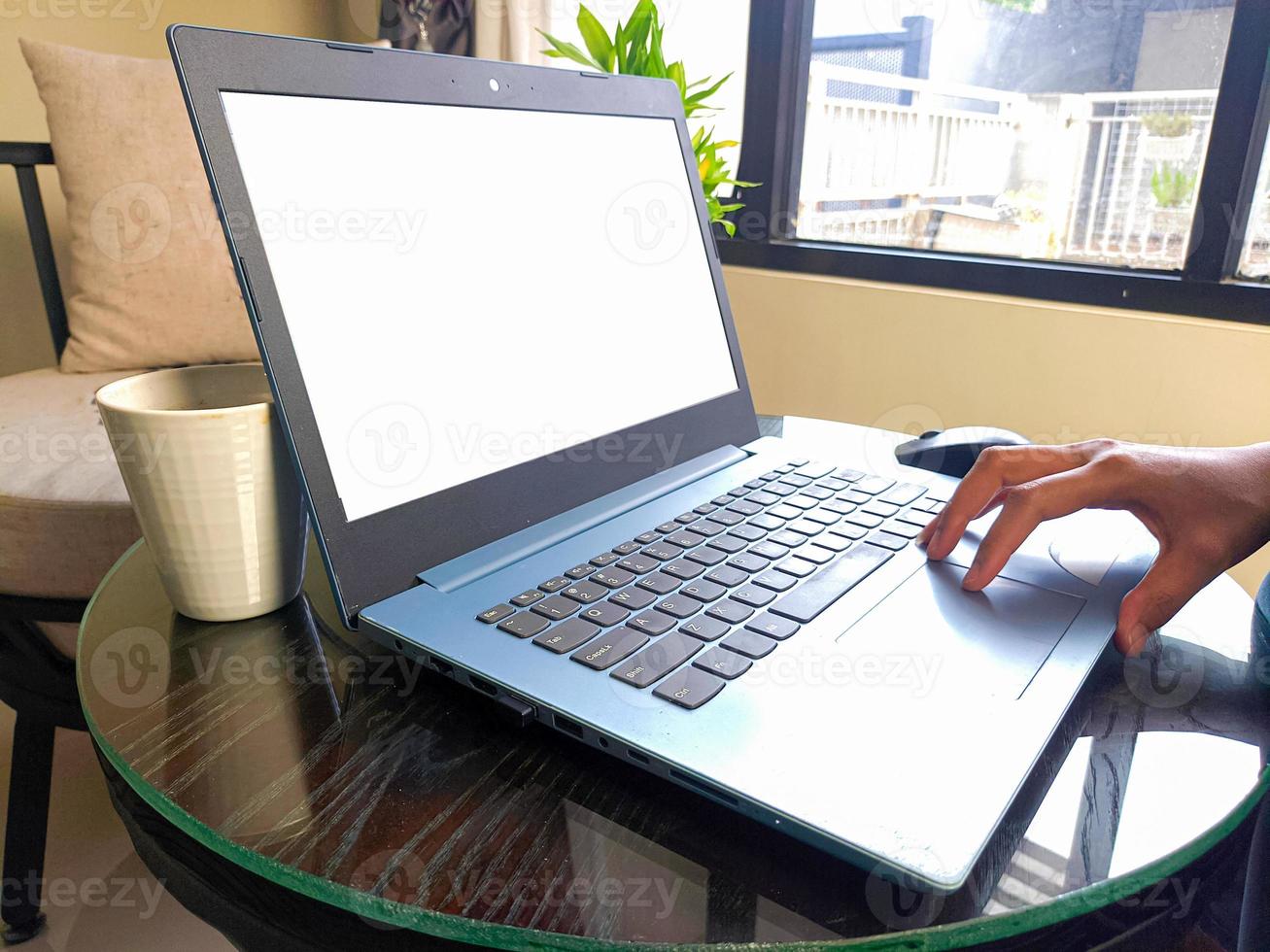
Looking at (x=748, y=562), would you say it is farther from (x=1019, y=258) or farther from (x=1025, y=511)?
(x=1019, y=258)

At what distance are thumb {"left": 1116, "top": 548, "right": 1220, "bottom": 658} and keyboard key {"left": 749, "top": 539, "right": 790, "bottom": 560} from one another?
199 millimetres

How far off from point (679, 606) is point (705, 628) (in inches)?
1.1

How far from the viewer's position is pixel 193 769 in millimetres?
406

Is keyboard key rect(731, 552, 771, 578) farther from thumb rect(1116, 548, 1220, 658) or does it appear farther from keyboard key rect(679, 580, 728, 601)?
thumb rect(1116, 548, 1220, 658)

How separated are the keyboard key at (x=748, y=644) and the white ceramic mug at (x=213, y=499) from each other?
0.28m

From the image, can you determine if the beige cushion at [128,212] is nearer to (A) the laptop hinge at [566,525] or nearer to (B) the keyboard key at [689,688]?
(A) the laptop hinge at [566,525]

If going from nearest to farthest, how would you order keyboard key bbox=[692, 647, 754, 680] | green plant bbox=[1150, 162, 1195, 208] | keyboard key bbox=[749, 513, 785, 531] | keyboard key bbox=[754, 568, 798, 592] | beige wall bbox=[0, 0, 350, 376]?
keyboard key bbox=[692, 647, 754, 680] < keyboard key bbox=[754, 568, 798, 592] < keyboard key bbox=[749, 513, 785, 531] < green plant bbox=[1150, 162, 1195, 208] < beige wall bbox=[0, 0, 350, 376]

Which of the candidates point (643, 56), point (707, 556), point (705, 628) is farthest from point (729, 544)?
point (643, 56)

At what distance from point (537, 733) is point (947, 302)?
1434 mm

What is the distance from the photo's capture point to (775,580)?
0.53 metres

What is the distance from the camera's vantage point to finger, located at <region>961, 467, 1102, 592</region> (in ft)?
1.74

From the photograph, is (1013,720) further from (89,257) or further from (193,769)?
(89,257)

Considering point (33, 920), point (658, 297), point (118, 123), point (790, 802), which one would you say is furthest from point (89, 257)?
point (790, 802)

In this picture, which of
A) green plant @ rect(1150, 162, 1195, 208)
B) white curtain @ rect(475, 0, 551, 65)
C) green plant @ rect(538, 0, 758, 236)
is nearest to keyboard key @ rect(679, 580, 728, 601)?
green plant @ rect(538, 0, 758, 236)
